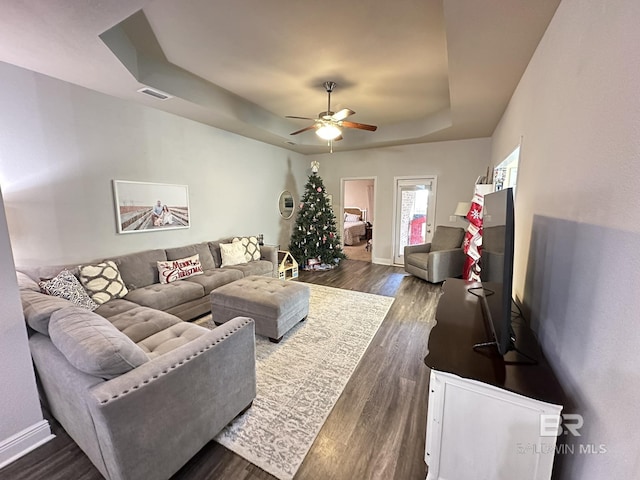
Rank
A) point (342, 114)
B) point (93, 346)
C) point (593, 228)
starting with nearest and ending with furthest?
point (593, 228) → point (93, 346) → point (342, 114)

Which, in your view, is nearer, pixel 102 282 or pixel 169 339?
pixel 169 339

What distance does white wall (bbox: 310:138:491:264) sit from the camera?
527 centimetres

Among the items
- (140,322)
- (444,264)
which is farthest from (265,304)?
(444,264)

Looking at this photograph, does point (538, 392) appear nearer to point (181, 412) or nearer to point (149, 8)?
point (181, 412)

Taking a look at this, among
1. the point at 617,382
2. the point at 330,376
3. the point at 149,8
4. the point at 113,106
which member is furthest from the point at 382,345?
the point at 113,106

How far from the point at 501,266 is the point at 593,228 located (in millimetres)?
393

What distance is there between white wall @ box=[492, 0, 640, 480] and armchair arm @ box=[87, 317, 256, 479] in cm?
169

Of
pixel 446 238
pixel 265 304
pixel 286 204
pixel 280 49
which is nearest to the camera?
pixel 280 49

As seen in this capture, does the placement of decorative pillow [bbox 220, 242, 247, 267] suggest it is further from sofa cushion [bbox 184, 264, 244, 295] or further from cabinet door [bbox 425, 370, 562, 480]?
cabinet door [bbox 425, 370, 562, 480]

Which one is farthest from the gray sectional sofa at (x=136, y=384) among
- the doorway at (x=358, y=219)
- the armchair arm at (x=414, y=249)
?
the doorway at (x=358, y=219)

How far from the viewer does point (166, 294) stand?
3.00 metres

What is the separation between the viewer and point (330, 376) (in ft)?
7.65

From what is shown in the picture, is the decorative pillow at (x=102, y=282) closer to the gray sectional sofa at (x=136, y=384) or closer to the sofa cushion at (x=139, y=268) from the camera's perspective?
the sofa cushion at (x=139, y=268)

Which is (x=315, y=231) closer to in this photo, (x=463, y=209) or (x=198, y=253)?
(x=198, y=253)
